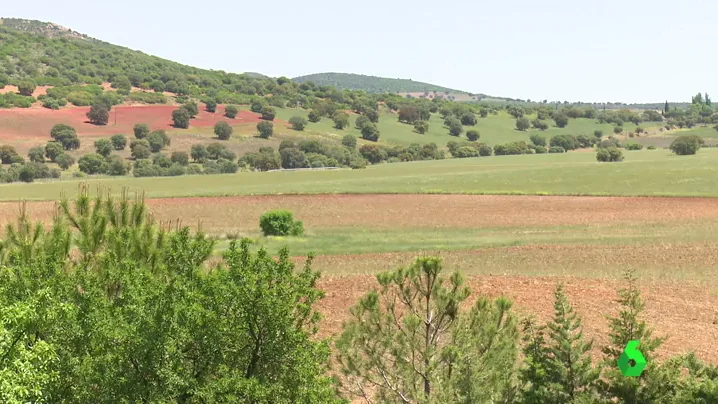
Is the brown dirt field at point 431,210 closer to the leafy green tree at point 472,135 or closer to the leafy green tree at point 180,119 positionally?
the leafy green tree at point 180,119

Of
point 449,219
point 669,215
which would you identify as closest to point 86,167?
point 449,219

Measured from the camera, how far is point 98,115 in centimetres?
13200

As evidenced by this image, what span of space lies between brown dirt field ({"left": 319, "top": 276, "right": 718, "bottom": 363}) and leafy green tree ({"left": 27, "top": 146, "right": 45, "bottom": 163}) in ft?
292

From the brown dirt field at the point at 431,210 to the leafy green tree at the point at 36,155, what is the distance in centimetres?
4855

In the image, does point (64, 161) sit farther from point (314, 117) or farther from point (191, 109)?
point (314, 117)

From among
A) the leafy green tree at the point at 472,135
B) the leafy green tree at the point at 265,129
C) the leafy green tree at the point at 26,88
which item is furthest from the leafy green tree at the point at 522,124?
the leafy green tree at the point at 26,88

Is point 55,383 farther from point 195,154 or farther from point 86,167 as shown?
point 195,154

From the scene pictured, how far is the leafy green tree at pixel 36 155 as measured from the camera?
104387mm

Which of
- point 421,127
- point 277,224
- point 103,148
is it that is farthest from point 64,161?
point 421,127

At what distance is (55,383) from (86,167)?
319 feet

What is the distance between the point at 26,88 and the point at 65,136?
37908 millimetres

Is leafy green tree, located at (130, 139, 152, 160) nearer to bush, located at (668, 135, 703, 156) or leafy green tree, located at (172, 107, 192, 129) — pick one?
leafy green tree, located at (172, 107, 192, 129)

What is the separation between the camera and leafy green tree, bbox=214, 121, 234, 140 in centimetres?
13162

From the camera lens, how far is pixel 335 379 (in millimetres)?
13711
